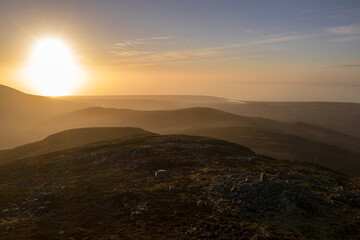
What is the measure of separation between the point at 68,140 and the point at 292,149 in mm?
99049

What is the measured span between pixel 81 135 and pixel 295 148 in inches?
3856

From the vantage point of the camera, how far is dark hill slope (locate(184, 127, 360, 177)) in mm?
90438

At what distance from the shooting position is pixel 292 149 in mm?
102750

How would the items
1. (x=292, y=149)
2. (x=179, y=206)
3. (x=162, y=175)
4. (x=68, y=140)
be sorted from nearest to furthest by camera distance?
(x=179, y=206) < (x=162, y=175) < (x=68, y=140) < (x=292, y=149)

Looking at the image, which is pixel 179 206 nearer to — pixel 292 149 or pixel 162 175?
pixel 162 175

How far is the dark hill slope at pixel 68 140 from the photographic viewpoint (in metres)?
86.3

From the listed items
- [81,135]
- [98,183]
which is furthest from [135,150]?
[81,135]

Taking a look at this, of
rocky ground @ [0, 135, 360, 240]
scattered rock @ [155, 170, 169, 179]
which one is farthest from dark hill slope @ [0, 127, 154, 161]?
rocky ground @ [0, 135, 360, 240]

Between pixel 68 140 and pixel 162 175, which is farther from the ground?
pixel 162 175

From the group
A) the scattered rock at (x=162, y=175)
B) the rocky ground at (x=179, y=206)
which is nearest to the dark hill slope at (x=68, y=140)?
the scattered rock at (x=162, y=175)

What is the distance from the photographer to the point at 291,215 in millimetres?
21719

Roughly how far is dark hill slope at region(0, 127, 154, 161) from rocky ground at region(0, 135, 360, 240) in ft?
168

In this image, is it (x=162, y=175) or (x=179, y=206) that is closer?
(x=179, y=206)

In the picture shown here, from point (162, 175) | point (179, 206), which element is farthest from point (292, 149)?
point (179, 206)
